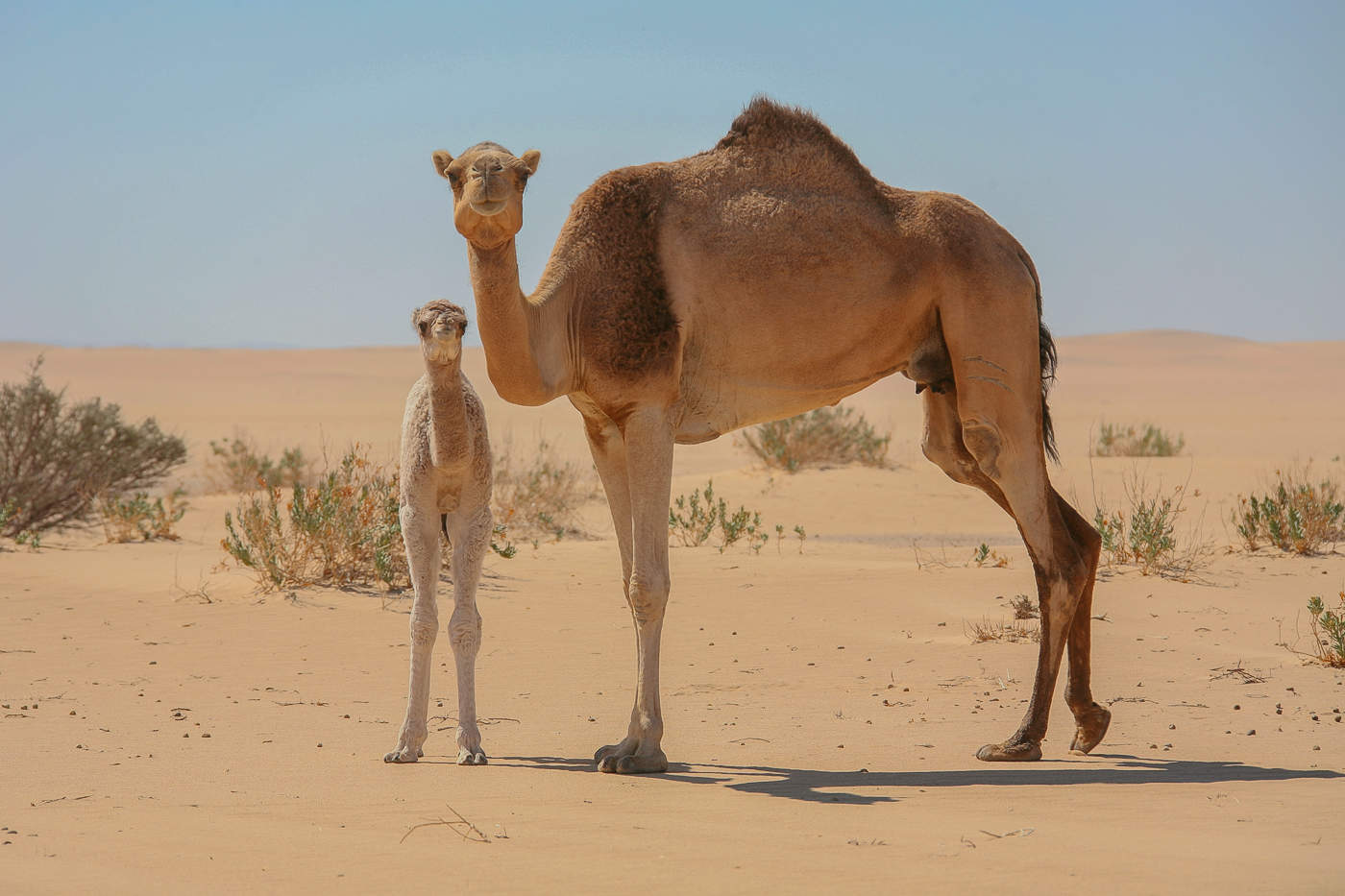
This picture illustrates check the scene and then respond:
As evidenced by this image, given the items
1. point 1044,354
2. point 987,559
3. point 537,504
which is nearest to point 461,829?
point 1044,354

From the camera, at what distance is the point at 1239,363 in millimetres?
81250

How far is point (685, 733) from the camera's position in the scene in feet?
24.8

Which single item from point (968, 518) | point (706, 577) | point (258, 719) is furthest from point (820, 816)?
point (968, 518)

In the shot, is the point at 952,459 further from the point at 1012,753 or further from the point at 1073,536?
the point at 1012,753

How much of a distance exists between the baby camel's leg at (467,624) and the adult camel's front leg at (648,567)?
649 mm

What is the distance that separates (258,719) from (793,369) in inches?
141

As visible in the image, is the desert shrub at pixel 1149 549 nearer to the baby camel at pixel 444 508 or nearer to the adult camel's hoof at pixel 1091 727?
the adult camel's hoof at pixel 1091 727

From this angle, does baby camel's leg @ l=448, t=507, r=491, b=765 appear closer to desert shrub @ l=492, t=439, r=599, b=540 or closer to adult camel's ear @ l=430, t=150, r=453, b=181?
adult camel's ear @ l=430, t=150, r=453, b=181

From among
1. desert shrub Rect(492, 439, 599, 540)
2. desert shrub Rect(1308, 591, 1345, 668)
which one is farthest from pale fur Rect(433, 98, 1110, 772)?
desert shrub Rect(492, 439, 599, 540)

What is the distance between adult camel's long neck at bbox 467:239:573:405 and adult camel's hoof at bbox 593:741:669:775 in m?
1.70

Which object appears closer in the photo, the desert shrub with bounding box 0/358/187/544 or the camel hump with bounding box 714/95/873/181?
the camel hump with bounding box 714/95/873/181

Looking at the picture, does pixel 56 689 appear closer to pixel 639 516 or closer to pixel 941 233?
pixel 639 516

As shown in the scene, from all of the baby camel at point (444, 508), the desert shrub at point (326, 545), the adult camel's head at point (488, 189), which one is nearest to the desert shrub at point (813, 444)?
the desert shrub at point (326, 545)

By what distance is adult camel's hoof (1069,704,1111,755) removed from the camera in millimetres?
6984
